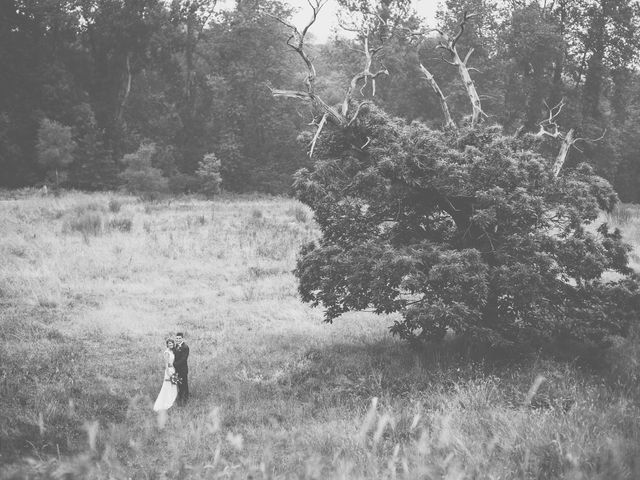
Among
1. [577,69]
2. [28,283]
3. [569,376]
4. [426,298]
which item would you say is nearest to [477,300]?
[426,298]

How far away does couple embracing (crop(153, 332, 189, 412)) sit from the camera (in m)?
6.65

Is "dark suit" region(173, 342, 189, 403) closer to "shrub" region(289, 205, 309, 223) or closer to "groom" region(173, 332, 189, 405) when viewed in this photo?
"groom" region(173, 332, 189, 405)

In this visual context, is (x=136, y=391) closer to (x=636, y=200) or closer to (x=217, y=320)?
(x=217, y=320)

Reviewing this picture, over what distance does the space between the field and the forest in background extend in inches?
853

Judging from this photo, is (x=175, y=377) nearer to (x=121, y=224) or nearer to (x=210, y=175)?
(x=121, y=224)

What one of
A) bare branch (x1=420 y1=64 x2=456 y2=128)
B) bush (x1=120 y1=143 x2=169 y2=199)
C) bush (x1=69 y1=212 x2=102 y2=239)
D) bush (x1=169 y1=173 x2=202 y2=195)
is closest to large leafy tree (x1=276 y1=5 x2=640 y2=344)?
bare branch (x1=420 y1=64 x2=456 y2=128)

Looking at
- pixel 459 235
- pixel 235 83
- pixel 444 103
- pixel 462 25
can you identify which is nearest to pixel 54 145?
pixel 235 83

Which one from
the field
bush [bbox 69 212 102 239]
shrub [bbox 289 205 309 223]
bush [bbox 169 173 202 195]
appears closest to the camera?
the field

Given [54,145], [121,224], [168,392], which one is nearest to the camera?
[168,392]

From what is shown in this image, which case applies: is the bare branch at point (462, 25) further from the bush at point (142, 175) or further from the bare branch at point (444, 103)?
the bush at point (142, 175)

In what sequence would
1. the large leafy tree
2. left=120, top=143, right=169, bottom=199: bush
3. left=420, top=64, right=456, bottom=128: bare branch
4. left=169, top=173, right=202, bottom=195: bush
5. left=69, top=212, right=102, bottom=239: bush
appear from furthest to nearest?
1. left=169, top=173, right=202, bottom=195: bush
2. left=120, top=143, right=169, bottom=199: bush
3. left=69, top=212, right=102, bottom=239: bush
4. left=420, top=64, right=456, bottom=128: bare branch
5. the large leafy tree

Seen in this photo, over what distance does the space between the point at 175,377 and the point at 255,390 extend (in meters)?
1.17

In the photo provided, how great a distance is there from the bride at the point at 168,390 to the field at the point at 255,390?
0.20 m

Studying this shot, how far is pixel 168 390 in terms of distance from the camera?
6.67 m
